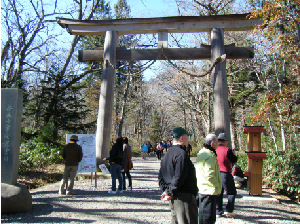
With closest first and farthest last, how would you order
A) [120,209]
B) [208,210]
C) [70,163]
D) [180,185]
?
[180,185]
[208,210]
[120,209]
[70,163]

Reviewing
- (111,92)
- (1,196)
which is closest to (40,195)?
(1,196)

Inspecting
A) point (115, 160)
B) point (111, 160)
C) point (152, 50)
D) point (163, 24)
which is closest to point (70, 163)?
point (111, 160)

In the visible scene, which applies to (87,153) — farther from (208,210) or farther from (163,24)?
(163,24)

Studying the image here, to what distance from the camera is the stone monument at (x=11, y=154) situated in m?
5.31

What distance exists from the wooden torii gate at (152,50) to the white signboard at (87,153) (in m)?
1.26

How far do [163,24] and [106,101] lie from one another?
3.72 meters

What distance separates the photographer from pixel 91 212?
561cm

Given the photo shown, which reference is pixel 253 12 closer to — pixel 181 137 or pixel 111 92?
pixel 111 92

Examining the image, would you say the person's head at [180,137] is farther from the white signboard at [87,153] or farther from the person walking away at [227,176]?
the white signboard at [87,153]

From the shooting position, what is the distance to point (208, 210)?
3.99 m

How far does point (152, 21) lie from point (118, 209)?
7095mm

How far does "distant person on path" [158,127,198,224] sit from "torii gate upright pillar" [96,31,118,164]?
6571 millimetres

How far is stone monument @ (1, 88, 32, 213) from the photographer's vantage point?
5309 millimetres

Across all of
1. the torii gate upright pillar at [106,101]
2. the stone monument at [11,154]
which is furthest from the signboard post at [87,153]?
the stone monument at [11,154]
